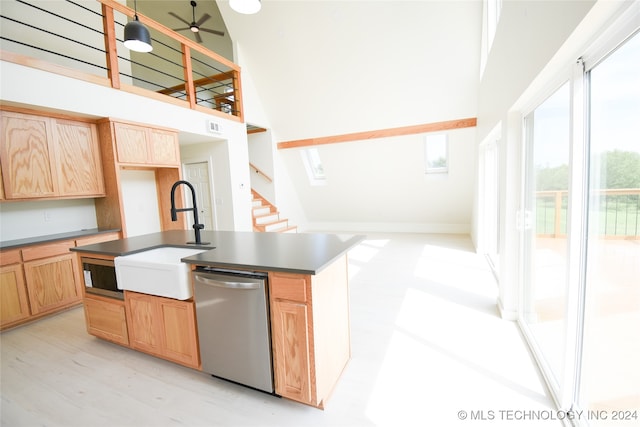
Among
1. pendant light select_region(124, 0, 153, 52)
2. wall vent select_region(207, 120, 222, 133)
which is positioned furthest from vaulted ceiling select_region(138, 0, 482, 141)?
pendant light select_region(124, 0, 153, 52)

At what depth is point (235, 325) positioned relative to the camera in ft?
5.60

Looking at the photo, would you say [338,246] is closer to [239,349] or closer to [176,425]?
[239,349]

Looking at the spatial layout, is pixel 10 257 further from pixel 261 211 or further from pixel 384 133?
pixel 384 133

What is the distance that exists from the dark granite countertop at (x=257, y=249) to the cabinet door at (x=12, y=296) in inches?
51.6

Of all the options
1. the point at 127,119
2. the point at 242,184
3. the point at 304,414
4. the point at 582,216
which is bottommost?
the point at 304,414

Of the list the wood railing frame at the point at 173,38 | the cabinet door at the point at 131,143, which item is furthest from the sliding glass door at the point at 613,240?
the wood railing frame at the point at 173,38

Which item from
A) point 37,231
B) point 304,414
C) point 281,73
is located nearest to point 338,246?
point 304,414

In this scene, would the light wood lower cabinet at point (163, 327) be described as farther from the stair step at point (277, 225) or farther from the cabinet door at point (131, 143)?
the stair step at point (277, 225)

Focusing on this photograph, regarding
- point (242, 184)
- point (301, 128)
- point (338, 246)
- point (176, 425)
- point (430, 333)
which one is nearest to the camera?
point (176, 425)

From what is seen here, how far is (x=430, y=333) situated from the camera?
2.47 meters

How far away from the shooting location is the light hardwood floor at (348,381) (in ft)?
5.40

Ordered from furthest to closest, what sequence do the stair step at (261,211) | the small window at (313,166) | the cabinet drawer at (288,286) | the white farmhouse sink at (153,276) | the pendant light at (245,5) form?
the small window at (313,166) → the stair step at (261,211) → the pendant light at (245,5) → the white farmhouse sink at (153,276) → the cabinet drawer at (288,286)

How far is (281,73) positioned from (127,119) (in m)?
3.14

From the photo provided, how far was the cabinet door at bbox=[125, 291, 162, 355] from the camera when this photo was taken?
2.07 meters
